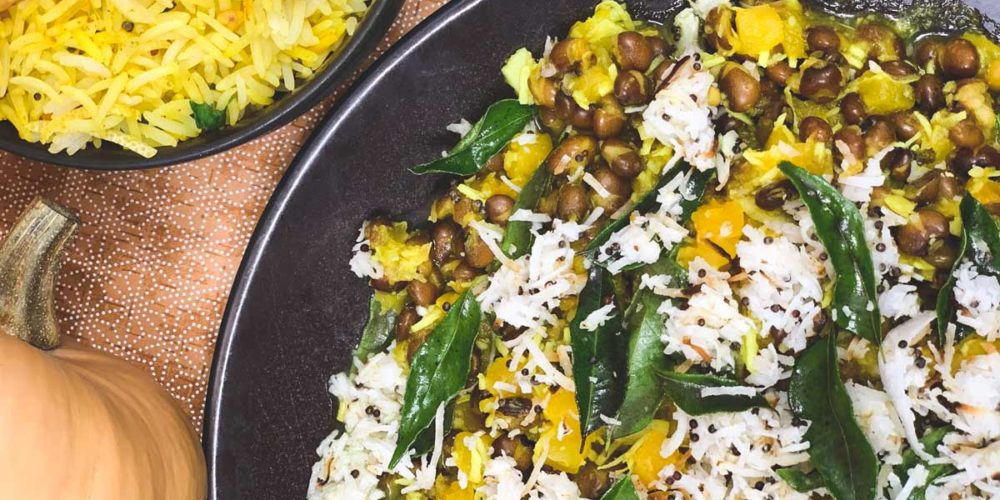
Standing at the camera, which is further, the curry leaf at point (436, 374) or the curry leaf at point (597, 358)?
the curry leaf at point (436, 374)

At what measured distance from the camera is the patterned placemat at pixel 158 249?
87.7 inches

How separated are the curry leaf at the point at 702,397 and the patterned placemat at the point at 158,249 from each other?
→ 1.01m

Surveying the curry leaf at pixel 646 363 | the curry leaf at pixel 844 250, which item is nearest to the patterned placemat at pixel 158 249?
the curry leaf at pixel 646 363

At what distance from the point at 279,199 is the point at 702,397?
908 millimetres

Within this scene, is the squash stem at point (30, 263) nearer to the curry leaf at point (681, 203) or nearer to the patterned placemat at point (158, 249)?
the patterned placemat at point (158, 249)

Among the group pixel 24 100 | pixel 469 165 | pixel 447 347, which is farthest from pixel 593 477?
pixel 24 100

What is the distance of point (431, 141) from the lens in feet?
6.72

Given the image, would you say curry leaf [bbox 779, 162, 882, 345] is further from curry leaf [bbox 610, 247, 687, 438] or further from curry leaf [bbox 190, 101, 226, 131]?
curry leaf [bbox 190, 101, 226, 131]

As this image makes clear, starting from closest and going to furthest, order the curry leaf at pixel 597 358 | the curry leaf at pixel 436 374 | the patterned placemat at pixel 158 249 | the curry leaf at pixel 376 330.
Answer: the curry leaf at pixel 597 358
the curry leaf at pixel 436 374
the curry leaf at pixel 376 330
the patterned placemat at pixel 158 249

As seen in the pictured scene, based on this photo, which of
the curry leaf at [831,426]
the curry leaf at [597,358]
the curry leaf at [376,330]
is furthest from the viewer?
the curry leaf at [376,330]

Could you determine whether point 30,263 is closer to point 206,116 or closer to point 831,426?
point 206,116

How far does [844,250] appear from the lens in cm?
172

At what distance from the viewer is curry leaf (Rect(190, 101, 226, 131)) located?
6.40ft

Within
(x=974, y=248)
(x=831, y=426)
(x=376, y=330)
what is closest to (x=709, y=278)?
(x=831, y=426)
